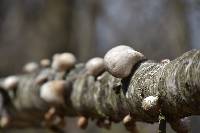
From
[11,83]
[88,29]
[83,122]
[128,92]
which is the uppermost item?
[88,29]

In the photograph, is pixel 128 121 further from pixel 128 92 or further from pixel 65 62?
pixel 65 62

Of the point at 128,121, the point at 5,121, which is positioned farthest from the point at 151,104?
the point at 5,121

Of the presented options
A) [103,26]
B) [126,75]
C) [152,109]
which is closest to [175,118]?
[152,109]

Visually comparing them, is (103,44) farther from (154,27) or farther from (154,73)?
(154,73)

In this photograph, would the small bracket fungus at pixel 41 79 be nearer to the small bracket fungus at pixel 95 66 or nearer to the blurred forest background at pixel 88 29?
the small bracket fungus at pixel 95 66

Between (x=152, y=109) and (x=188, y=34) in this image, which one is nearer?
(x=152, y=109)

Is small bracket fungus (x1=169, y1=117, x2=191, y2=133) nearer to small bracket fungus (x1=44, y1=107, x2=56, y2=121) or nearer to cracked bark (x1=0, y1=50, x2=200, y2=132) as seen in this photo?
cracked bark (x1=0, y1=50, x2=200, y2=132)
